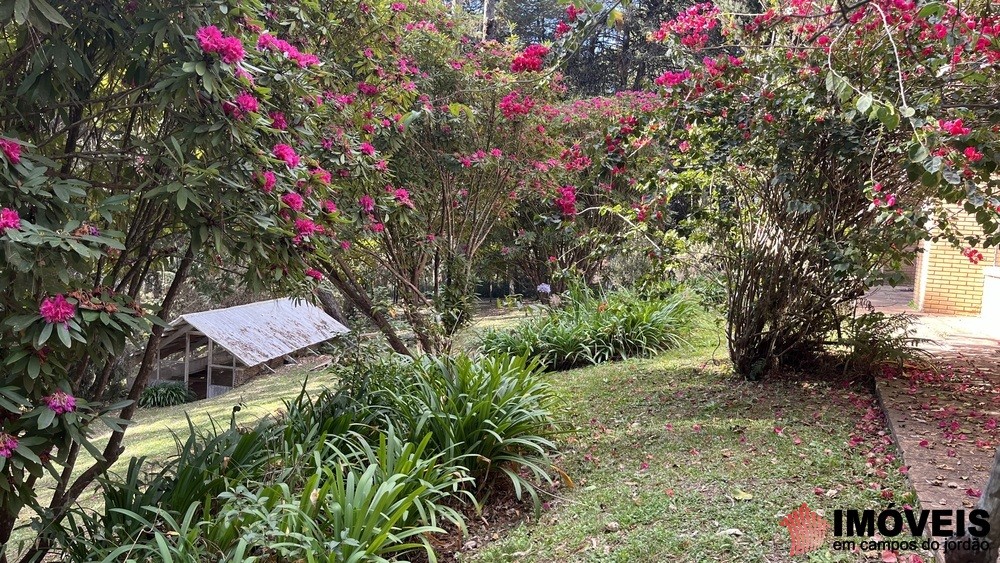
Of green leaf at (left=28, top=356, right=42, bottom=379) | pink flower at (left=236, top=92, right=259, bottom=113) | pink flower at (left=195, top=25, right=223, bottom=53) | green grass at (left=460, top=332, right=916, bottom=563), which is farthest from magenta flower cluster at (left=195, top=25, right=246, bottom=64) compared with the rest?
green grass at (left=460, top=332, right=916, bottom=563)

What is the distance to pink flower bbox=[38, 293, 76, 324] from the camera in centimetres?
221

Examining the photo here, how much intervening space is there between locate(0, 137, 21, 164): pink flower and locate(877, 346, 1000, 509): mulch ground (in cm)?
366

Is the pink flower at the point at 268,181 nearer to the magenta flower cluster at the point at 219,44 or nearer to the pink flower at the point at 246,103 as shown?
the pink flower at the point at 246,103

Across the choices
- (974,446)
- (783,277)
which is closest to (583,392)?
(783,277)

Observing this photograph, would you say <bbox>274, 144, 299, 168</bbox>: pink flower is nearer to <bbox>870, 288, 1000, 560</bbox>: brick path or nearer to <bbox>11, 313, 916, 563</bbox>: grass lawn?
<bbox>11, 313, 916, 563</bbox>: grass lawn

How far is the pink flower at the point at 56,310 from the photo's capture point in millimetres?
2205

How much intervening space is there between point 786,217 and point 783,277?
0.45 meters

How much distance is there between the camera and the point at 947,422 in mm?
3760

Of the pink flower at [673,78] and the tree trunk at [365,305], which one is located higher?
the pink flower at [673,78]

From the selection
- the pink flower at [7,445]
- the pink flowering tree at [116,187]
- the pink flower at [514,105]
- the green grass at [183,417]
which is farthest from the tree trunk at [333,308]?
the pink flower at [7,445]

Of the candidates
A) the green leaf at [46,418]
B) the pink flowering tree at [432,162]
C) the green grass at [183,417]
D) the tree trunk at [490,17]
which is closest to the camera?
the green leaf at [46,418]

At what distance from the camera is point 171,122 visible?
3.21m
